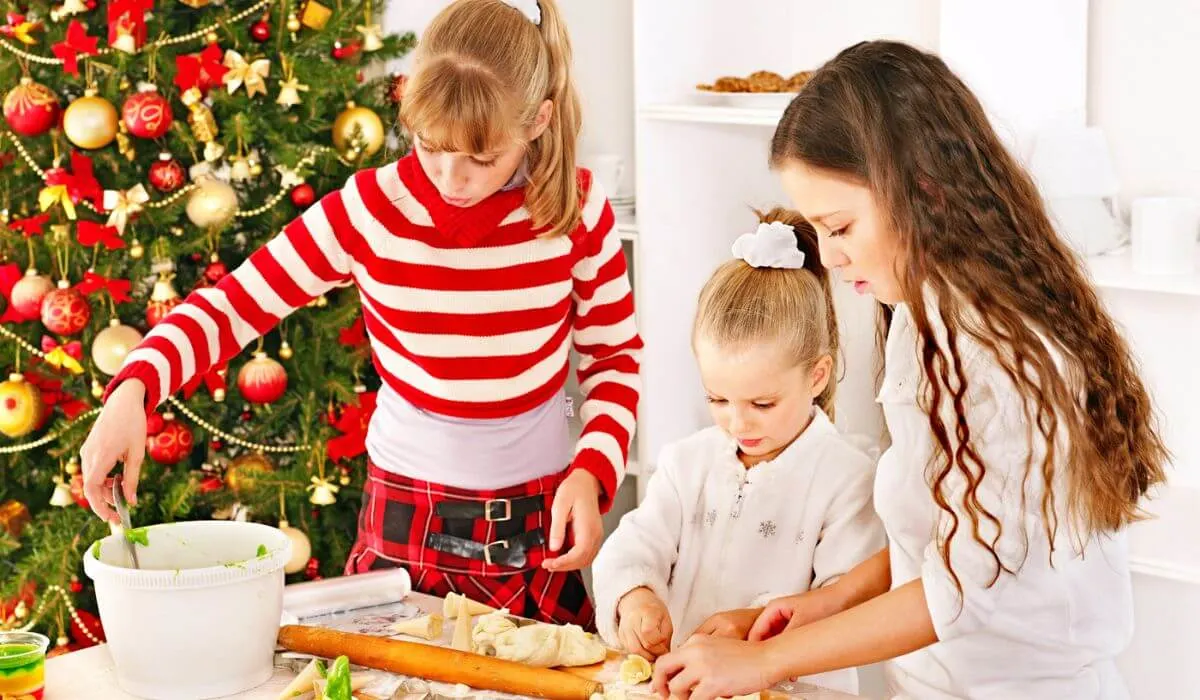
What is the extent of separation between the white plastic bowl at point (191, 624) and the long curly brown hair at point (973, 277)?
0.68 meters

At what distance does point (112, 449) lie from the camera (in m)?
1.48

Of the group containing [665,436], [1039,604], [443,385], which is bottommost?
[665,436]

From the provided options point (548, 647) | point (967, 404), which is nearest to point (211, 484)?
point (548, 647)

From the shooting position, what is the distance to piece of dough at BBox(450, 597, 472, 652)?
4.85 ft

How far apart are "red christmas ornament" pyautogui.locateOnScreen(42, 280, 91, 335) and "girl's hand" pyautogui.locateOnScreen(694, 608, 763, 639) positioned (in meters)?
1.34

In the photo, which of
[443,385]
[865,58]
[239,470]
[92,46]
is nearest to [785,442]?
[443,385]

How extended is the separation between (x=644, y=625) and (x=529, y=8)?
76 centimetres

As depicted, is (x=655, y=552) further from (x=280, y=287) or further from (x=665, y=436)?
(x=665, y=436)

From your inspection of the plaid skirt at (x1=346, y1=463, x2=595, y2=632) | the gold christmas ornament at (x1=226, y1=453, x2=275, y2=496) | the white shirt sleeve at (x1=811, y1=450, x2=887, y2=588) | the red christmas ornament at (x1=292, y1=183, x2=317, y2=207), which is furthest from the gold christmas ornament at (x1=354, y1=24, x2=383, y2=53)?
the white shirt sleeve at (x1=811, y1=450, x2=887, y2=588)

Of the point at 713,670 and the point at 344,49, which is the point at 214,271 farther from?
the point at 713,670

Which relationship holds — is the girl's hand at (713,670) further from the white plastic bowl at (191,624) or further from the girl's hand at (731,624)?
the white plastic bowl at (191,624)

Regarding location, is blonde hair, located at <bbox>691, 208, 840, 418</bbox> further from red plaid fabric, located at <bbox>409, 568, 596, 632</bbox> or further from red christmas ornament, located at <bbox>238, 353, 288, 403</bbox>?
red christmas ornament, located at <bbox>238, 353, 288, 403</bbox>

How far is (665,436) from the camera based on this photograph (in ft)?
9.06

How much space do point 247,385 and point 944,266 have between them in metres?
1.49
